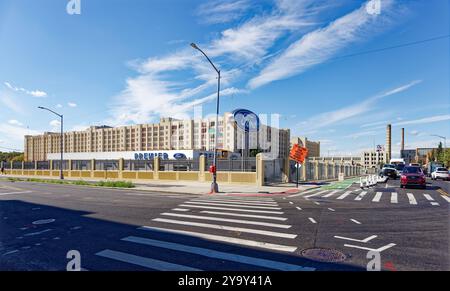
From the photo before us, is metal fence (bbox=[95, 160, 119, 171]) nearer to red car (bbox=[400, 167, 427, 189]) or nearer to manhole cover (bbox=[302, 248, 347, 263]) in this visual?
red car (bbox=[400, 167, 427, 189])

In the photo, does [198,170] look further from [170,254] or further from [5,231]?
[170,254]

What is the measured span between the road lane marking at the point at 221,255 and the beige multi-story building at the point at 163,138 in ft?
336

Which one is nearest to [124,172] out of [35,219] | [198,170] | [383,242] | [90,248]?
[198,170]

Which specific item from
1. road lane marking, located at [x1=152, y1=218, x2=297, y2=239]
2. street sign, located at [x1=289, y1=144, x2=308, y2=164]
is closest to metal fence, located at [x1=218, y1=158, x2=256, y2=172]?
street sign, located at [x1=289, y1=144, x2=308, y2=164]

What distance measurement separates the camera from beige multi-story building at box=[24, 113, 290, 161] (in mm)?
119625

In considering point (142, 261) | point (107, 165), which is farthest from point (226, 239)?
point (107, 165)

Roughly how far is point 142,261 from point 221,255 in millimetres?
1703

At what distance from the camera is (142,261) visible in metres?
5.20

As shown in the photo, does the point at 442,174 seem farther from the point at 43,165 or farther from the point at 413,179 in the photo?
the point at 43,165

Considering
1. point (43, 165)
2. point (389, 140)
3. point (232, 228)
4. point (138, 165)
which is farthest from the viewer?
point (389, 140)

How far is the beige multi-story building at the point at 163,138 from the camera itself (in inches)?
4710

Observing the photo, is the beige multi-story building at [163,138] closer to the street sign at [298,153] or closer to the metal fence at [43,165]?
the metal fence at [43,165]

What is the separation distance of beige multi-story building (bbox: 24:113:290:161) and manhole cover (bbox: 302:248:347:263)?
10307cm
